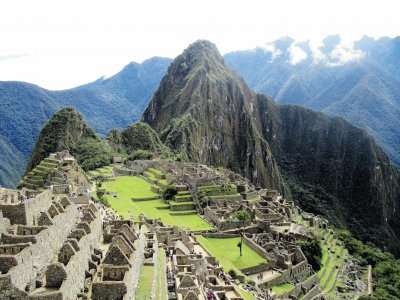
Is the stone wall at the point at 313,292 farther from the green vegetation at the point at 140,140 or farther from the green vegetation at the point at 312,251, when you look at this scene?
the green vegetation at the point at 140,140

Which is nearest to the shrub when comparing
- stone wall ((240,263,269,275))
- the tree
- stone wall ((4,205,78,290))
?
stone wall ((240,263,269,275))

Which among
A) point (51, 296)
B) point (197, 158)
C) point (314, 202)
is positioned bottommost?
point (314, 202)

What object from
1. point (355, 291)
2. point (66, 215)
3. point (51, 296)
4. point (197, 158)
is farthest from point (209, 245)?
point (197, 158)

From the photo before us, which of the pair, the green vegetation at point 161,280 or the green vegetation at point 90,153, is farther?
the green vegetation at point 90,153

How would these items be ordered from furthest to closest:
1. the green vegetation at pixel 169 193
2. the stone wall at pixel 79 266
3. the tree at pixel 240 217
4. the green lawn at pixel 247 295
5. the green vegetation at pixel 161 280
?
the green vegetation at pixel 169 193 < the tree at pixel 240 217 < the green lawn at pixel 247 295 < the green vegetation at pixel 161 280 < the stone wall at pixel 79 266

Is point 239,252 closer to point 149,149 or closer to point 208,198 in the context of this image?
point 208,198

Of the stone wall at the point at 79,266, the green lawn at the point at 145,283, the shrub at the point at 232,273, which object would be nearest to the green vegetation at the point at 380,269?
the shrub at the point at 232,273
